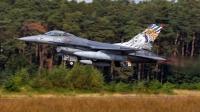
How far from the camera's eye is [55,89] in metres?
29.5

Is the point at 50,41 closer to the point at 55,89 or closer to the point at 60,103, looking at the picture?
the point at 55,89

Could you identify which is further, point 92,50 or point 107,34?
point 107,34

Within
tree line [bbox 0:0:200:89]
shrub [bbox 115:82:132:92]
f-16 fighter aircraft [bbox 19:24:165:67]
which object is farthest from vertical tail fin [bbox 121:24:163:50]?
tree line [bbox 0:0:200:89]

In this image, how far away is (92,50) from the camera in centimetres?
2981

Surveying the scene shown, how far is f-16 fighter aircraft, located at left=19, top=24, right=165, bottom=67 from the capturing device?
28.3 metres

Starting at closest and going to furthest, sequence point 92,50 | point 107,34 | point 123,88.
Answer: point 92,50 → point 123,88 → point 107,34

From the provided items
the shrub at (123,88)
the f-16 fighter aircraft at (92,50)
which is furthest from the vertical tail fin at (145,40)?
the shrub at (123,88)

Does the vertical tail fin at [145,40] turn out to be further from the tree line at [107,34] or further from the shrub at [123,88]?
the tree line at [107,34]

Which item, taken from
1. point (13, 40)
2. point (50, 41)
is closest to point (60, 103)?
point (50, 41)

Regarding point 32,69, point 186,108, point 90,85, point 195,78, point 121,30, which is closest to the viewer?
point 186,108

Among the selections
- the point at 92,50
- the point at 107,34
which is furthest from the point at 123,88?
the point at 107,34

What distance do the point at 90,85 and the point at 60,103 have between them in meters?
11.0

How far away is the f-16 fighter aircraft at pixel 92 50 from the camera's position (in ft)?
92.8

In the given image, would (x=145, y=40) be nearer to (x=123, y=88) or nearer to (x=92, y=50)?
(x=123, y=88)
